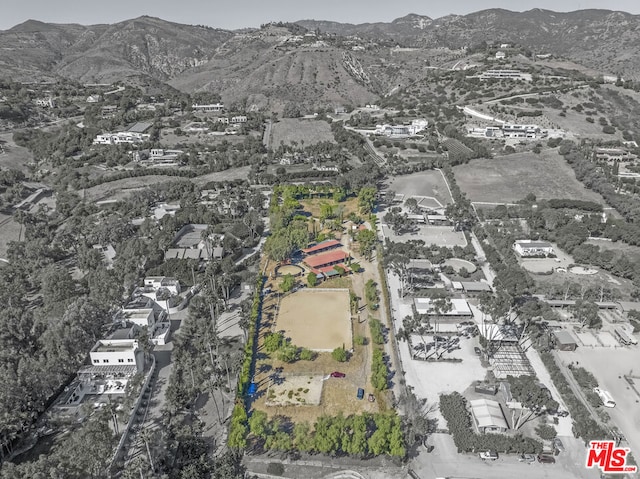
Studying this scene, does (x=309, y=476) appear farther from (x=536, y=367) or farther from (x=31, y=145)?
(x=31, y=145)

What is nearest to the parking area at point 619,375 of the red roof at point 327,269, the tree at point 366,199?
the red roof at point 327,269

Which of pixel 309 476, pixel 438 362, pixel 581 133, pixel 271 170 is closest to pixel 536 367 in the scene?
pixel 438 362

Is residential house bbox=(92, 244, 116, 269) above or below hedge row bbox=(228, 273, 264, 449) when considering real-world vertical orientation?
above

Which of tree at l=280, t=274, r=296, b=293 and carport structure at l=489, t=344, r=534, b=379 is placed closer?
carport structure at l=489, t=344, r=534, b=379

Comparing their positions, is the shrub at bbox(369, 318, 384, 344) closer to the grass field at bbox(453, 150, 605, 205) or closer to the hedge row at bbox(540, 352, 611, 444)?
the hedge row at bbox(540, 352, 611, 444)

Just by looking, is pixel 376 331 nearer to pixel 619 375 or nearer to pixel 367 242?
pixel 367 242

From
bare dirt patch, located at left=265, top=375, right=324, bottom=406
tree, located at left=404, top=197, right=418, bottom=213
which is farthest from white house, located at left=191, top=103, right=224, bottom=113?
bare dirt patch, located at left=265, top=375, right=324, bottom=406
